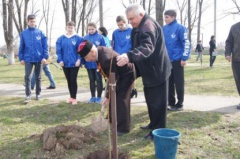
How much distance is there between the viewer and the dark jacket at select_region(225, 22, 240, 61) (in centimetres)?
567

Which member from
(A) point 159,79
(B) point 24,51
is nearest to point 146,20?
(A) point 159,79

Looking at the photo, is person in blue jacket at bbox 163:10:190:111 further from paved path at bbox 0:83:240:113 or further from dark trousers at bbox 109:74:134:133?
dark trousers at bbox 109:74:134:133

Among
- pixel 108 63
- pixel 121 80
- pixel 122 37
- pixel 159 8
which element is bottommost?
pixel 121 80

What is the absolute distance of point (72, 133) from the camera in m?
4.12

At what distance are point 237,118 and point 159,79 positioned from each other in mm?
2187

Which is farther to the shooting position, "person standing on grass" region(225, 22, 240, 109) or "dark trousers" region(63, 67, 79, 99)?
"dark trousers" region(63, 67, 79, 99)

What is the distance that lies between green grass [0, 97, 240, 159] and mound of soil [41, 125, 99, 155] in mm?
98

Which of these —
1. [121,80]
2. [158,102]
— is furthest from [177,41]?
[158,102]

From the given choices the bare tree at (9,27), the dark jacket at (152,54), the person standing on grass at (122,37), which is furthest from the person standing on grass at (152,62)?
the bare tree at (9,27)

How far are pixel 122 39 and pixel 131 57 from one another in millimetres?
3018

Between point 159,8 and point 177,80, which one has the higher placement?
point 159,8

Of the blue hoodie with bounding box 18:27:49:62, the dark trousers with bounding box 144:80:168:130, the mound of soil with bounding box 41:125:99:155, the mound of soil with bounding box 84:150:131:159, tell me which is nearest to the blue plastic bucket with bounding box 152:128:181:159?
the mound of soil with bounding box 84:150:131:159

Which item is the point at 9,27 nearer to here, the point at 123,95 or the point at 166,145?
the point at 123,95

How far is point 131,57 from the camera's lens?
3.14 metres
